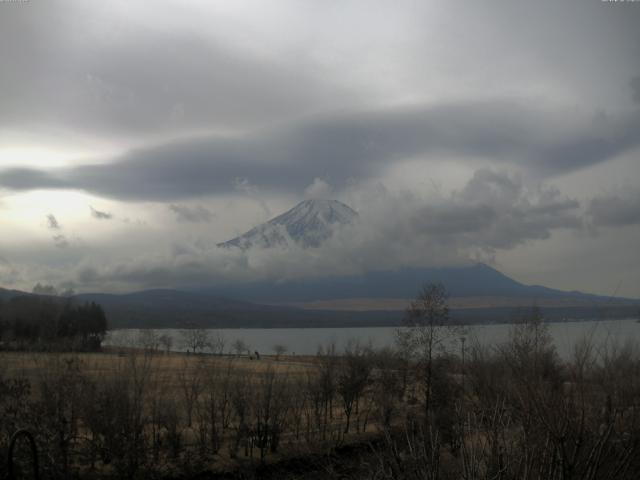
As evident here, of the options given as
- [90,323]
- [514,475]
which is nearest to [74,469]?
[514,475]

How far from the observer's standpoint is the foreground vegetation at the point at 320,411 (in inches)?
273

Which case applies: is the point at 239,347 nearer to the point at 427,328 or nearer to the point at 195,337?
the point at 195,337

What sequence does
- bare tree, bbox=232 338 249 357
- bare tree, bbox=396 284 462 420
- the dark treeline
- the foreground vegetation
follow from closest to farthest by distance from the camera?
1. the foreground vegetation
2. bare tree, bbox=396 284 462 420
3. the dark treeline
4. bare tree, bbox=232 338 249 357

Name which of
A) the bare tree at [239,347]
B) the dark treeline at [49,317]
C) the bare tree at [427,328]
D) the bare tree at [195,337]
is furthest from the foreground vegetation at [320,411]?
the bare tree at [195,337]

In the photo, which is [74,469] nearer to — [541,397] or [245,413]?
[245,413]

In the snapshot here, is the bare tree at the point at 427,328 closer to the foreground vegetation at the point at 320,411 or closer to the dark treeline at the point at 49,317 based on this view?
the foreground vegetation at the point at 320,411

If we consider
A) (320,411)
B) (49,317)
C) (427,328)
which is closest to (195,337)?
(49,317)

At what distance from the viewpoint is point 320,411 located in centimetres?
3144

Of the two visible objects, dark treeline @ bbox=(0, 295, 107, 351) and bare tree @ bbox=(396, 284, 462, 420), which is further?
dark treeline @ bbox=(0, 295, 107, 351)

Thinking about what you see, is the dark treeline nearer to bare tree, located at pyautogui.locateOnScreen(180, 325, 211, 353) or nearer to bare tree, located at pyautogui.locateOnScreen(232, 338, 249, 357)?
bare tree, located at pyautogui.locateOnScreen(180, 325, 211, 353)

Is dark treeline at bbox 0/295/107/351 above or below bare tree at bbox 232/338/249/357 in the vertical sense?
above

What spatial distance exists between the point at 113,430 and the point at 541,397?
62.4ft

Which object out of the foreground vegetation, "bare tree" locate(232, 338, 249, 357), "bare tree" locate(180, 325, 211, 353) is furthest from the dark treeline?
the foreground vegetation

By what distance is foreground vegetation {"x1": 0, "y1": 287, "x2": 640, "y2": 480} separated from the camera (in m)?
6.94
